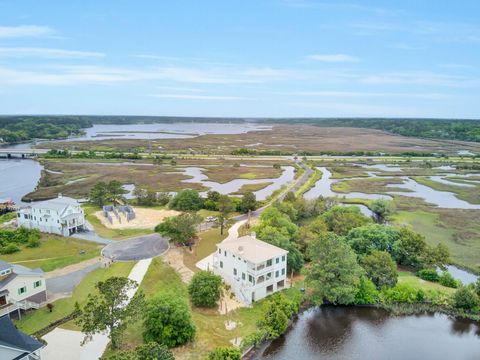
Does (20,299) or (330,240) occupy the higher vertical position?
(330,240)

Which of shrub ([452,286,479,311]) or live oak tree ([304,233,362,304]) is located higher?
live oak tree ([304,233,362,304])

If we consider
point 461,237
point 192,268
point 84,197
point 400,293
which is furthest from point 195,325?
point 84,197

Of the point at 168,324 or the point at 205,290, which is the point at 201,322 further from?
the point at 168,324

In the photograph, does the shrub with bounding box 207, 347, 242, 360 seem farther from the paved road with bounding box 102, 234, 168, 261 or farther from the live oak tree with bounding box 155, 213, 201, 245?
the live oak tree with bounding box 155, 213, 201, 245

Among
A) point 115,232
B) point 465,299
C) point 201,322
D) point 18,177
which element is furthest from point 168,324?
point 18,177

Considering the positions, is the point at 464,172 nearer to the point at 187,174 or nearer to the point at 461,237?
the point at 461,237

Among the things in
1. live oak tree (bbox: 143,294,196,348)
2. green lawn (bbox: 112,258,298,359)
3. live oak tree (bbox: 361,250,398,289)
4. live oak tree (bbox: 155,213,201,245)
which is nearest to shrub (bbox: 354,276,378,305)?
live oak tree (bbox: 361,250,398,289)

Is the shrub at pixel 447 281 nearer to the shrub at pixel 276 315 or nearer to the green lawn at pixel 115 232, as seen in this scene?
the shrub at pixel 276 315
